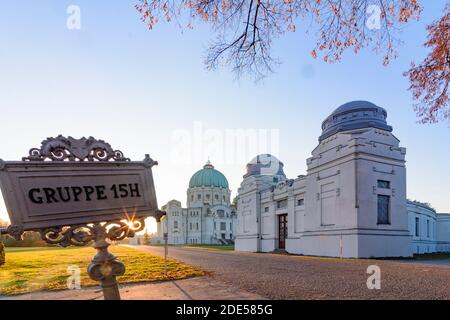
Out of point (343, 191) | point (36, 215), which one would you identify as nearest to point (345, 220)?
point (343, 191)

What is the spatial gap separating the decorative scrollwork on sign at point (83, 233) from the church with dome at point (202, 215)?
315ft

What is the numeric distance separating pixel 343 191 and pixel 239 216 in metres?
23.8

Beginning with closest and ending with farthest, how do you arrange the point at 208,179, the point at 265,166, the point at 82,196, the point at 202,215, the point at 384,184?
the point at 82,196 < the point at 384,184 < the point at 265,166 < the point at 202,215 < the point at 208,179

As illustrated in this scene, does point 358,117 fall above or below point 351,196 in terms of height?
above

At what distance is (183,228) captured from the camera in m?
100

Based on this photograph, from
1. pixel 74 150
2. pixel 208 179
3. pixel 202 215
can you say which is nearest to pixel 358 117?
pixel 74 150

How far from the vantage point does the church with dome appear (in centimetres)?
9862

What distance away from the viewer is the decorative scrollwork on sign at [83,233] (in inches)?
108

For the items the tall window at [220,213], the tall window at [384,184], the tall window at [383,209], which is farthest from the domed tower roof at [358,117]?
the tall window at [220,213]

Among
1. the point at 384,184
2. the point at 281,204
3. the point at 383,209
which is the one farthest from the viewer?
the point at 281,204

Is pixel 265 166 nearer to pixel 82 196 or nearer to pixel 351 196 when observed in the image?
pixel 351 196

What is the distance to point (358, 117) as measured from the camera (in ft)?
105

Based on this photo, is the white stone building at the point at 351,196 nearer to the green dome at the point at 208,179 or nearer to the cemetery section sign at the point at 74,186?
the cemetery section sign at the point at 74,186

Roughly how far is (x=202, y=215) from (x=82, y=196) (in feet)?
320
